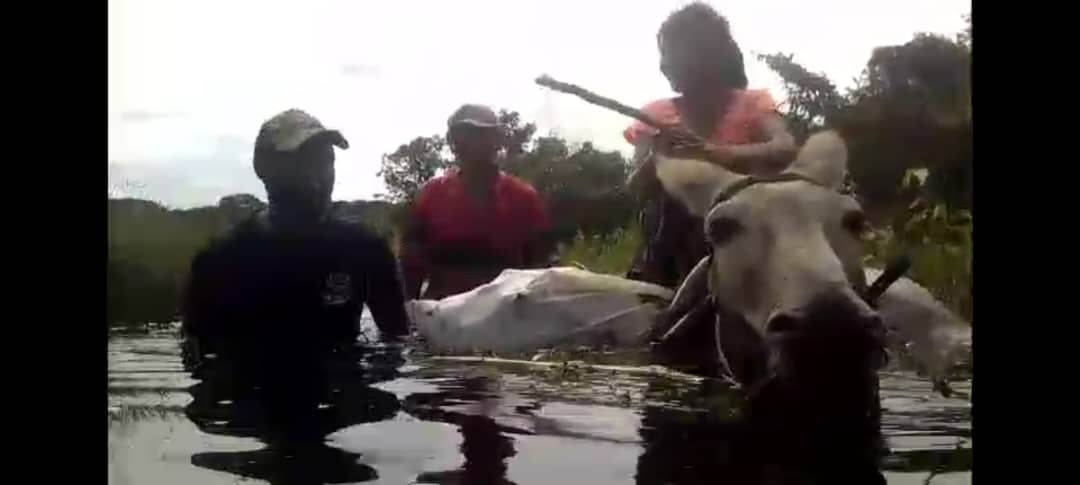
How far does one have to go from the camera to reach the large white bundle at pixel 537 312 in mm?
1273

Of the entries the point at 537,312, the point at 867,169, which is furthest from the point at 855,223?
the point at 537,312

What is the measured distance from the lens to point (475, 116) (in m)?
1.31

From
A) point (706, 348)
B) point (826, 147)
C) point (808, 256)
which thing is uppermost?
point (826, 147)

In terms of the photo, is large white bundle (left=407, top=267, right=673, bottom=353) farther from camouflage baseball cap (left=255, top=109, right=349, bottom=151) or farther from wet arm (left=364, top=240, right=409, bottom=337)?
camouflage baseball cap (left=255, top=109, right=349, bottom=151)

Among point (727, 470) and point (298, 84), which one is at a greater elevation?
point (298, 84)

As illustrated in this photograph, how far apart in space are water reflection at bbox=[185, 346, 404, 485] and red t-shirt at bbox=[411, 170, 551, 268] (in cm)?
14

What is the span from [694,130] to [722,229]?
0.40 feet

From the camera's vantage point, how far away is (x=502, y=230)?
4.26 feet

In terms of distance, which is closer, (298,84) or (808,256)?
(808,256)

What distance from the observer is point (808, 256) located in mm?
1223

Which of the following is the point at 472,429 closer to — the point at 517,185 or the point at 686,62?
the point at 517,185
